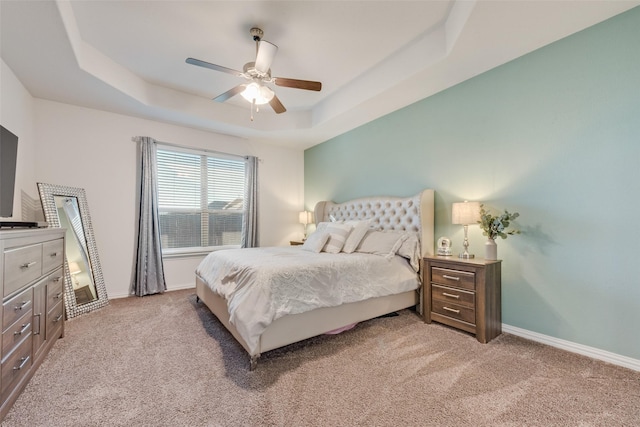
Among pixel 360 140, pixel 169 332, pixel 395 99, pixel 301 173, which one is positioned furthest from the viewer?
pixel 301 173

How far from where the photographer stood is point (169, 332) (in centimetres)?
255

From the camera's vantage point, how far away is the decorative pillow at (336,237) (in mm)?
3203

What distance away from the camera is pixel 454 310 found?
256 cm

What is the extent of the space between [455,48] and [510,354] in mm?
2605

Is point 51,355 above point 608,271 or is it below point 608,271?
below

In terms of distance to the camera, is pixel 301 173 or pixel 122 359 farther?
pixel 301 173

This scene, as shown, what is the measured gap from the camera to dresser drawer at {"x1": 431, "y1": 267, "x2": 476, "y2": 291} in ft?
8.02

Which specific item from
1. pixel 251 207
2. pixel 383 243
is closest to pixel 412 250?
pixel 383 243

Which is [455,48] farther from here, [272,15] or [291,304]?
[291,304]

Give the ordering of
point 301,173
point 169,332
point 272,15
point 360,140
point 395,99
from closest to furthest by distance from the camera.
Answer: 1. point 272,15
2. point 169,332
3. point 395,99
4. point 360,140
5. point 301,173

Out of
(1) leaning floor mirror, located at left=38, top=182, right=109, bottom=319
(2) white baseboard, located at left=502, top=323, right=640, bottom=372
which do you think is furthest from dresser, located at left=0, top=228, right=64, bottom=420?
(2) white baseboard, located at left=502, top=323, right=640, bottom=372

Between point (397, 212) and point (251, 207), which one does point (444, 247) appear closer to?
point (397, 212)

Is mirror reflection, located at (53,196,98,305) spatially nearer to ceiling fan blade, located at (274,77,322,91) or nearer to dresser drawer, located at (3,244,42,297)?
dresser drawer, located at (3,244,42,297)

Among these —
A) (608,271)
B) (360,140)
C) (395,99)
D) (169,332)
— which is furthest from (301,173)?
(608,271)
